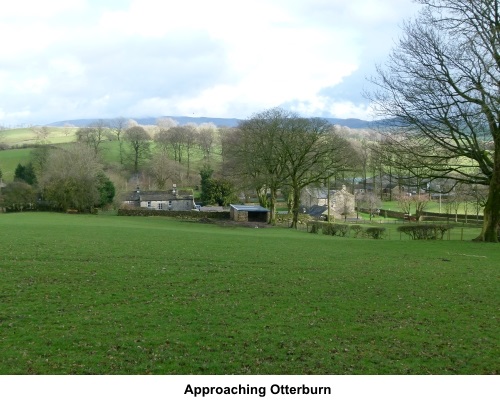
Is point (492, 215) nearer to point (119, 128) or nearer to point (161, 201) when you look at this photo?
point (161, 201)

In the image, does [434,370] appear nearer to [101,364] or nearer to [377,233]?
[101,364]

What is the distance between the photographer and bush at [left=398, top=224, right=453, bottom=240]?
3562 centimetres

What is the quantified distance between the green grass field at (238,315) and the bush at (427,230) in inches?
653

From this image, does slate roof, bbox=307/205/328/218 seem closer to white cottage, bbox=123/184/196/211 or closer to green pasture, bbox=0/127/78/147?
white cottage, bbox=123/184/196/211

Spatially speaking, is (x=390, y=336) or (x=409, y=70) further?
(x=409, y=70)

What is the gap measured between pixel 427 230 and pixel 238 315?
29.1 meters

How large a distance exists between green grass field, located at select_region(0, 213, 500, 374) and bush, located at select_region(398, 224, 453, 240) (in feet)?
54.4

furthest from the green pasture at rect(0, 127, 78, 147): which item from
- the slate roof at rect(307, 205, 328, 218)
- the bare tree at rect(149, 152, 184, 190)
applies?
the slate roof at rect(307, 205, 328, 218)

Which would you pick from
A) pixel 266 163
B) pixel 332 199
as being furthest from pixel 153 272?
pixel 332 199

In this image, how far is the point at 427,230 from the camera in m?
35.8

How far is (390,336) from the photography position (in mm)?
9523

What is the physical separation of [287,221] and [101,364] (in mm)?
52425

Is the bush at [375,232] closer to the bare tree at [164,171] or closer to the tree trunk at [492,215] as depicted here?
the tree trunk at [492,215]

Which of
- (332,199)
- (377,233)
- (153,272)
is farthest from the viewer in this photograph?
(332,199)
